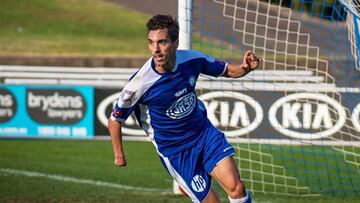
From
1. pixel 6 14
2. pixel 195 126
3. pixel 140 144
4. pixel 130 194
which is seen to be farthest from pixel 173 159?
pixel 6 14

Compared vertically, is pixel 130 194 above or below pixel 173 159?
below

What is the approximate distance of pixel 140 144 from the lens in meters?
15.8

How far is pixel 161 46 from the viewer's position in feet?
23.5

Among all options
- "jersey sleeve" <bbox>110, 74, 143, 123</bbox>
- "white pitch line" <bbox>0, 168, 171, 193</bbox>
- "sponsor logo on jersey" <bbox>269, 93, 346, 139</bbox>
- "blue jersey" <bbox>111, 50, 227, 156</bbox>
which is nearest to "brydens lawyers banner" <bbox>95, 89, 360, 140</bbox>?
"sponsor logo on jersey" <bbox>269, 93, 346, 139</bbox>

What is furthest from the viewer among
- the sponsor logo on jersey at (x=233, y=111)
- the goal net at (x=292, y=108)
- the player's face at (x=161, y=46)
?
the sponsor logo on jersey at (x=233, y=111)

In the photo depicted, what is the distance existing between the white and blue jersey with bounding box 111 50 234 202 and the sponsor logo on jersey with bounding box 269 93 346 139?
5992 millimetres

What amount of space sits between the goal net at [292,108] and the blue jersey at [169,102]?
3.19 m

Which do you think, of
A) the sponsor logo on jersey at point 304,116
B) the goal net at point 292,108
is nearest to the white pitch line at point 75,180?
the goal net at point 292,108

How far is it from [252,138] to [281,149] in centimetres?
51

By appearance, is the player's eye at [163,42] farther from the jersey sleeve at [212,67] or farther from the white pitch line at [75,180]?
the white pitch line at [75,180]

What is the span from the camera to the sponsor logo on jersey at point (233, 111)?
1405 centimetres

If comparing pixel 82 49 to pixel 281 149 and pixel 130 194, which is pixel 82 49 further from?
pixel 130 194

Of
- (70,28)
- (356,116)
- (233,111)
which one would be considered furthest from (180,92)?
(70,28)

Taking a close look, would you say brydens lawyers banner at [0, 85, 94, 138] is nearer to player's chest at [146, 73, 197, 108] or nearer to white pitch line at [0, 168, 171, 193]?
white pitch line at [0, 168, 171, 193]
